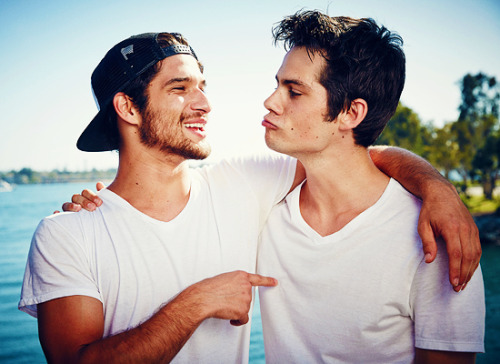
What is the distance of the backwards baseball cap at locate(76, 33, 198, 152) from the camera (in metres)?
2.83

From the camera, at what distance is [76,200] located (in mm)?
2502

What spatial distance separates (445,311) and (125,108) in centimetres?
276

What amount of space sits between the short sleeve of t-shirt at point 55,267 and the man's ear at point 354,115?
6.85ft

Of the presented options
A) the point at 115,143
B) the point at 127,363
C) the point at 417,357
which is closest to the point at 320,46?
the point at 115,143

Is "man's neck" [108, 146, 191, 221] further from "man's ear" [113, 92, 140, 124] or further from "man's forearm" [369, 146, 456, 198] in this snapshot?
"man's forearm" [369, 146, 456, 198]

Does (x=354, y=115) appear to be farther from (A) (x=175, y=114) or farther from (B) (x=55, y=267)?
(B) (x=55, y=267)

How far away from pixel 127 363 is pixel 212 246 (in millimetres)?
940

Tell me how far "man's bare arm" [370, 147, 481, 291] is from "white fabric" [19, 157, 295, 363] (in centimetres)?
104

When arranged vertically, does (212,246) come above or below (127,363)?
above

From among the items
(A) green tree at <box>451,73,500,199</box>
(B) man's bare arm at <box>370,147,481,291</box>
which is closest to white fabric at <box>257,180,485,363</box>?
(B) man's bare arm at <box>370,147,481,291</box>

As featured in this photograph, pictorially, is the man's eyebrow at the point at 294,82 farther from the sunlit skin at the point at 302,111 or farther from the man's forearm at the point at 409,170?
the man's forearm at the point at 409,170

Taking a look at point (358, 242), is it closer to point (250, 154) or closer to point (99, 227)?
point (250, 154)

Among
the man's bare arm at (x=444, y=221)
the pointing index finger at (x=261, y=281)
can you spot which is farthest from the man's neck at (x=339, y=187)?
the pointing index finger at (x=261, y=281)

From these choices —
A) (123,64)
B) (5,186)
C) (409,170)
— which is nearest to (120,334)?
(123,64)
